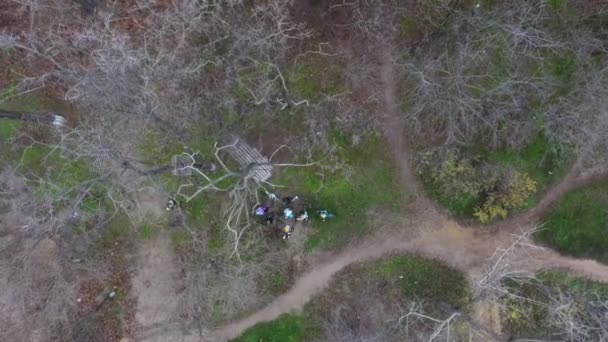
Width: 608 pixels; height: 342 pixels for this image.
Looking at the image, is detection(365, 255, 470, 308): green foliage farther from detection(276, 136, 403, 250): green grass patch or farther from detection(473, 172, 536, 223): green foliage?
detection(473, 172, 536, 223): green foliage

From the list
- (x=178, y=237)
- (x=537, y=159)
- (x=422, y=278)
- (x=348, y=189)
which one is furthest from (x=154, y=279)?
(x=537, y=159)

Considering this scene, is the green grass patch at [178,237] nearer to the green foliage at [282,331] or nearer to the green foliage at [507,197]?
the green foliage at [282,331]

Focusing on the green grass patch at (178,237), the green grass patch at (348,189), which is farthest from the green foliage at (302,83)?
the green grass patch at (178,237)

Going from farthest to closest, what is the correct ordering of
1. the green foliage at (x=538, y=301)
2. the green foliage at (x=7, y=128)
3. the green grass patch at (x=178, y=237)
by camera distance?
the green foliage at (x=7, y=128) < the green grass patch at (x=178, y=237) < the green foliage at (x=538, y=301)

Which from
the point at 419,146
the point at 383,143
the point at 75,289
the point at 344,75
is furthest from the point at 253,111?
the point at 75,289

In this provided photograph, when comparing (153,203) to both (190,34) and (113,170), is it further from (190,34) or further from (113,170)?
(190,34)
